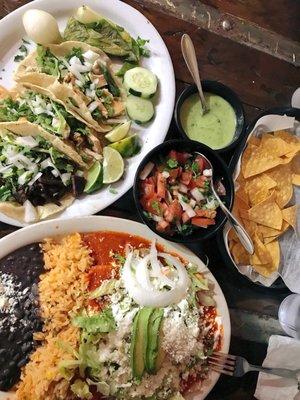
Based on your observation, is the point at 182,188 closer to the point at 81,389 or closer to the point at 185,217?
the point at 185,217

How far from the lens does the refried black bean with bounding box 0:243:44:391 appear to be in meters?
2.70

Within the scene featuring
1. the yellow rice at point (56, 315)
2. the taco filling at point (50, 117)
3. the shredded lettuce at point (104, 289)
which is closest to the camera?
the yellow rice at point (56, 315)

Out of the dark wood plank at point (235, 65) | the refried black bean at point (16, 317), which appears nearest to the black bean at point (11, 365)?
the refried black bean at point (16, 317)

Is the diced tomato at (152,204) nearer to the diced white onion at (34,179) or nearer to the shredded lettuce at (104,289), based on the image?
the shredded lettuce at (104,289)

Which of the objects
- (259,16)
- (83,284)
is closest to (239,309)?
(83,284)

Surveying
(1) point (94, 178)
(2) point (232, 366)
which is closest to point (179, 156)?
(1) point (94, 178)

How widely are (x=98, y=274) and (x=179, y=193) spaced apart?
0.60 m

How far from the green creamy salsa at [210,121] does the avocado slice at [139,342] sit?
40.0 inches

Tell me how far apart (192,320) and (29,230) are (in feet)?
3.13

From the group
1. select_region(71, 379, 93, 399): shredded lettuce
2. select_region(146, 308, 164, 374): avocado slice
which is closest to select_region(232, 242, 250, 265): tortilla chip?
select_region(146, 308, 164, 374): avocado slice

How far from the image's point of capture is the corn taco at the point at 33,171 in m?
2.84

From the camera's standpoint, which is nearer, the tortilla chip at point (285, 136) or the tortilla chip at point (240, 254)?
the tortilla chip at point (240, 254)

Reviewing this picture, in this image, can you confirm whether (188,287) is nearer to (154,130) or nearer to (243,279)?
(243,279)

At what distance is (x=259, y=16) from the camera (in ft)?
11.2
